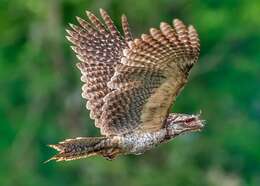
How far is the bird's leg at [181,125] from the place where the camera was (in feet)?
36.7

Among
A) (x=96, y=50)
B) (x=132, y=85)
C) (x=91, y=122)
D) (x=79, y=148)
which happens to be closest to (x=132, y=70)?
(x=132, y=85)

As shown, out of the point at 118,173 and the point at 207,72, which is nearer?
the point at 118,173

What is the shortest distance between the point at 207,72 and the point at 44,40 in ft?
10.9

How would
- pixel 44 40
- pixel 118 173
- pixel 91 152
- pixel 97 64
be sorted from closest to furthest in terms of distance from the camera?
pixel 91 152 → pixel 97 64 → pixel 118 173 → pixel 44 40

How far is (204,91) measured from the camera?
104 feet

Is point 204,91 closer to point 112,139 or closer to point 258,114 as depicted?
point 258,114

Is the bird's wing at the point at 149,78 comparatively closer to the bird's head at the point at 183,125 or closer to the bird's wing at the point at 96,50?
the bird's head at the point at 183,125

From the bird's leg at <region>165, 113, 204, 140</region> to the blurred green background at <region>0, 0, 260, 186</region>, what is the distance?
16.1 m

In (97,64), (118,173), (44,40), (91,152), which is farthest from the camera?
(44,40)

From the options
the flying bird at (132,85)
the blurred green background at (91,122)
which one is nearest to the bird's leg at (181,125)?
the flying bird at (132,85)

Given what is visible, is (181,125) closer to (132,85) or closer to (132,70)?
(132,85)

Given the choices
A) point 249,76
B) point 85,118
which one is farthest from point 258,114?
point 85,118

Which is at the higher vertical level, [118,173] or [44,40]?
[44,40]

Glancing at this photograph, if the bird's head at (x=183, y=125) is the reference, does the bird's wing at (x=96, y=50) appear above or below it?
above
